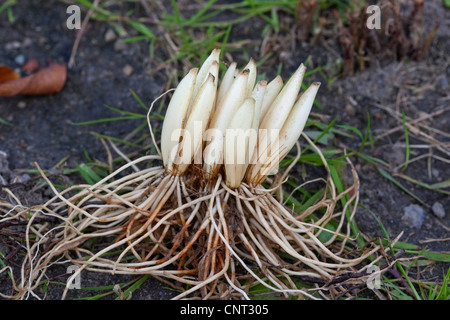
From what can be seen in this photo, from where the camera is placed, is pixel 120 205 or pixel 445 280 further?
pixel 120 205

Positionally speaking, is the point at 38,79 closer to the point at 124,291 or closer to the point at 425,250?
the point at 124,291

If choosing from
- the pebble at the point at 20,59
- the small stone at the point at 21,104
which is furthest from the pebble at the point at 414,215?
the pebble at the point at 20,59

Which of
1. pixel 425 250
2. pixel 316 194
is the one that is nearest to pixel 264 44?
pixel 316 194

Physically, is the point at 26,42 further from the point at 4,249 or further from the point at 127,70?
the point at 4,249

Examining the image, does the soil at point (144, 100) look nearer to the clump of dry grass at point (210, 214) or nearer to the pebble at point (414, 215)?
the pebble at point (414, 215)

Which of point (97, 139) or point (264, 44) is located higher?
point (264, 44)
